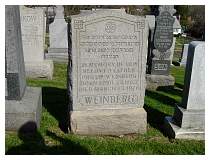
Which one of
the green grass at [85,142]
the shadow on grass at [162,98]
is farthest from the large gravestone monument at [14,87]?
the shadow on grass at [162,98]

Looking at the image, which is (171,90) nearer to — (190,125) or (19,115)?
(190,125)

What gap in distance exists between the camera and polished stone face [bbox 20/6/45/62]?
938 cm

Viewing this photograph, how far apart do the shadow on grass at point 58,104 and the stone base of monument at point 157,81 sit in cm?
294

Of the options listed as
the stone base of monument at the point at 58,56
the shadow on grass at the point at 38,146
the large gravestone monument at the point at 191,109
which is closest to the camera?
the shadow on grass at the point at 38,146

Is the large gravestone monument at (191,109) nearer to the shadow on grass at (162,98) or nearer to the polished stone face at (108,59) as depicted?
the polished stone face at (108,59)

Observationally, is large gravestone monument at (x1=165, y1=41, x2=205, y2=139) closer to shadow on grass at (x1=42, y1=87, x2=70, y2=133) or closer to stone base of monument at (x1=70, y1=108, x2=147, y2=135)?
stone base of monument at (x1=70, y1=108, x2=147, y2=135)

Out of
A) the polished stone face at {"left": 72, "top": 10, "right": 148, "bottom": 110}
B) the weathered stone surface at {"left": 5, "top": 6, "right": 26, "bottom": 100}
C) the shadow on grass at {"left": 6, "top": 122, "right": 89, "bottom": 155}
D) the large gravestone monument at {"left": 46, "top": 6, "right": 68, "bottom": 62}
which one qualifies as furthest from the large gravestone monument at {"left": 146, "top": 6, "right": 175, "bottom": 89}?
the weathered stone surface at {"left": 5, "top": 6, "right": 26, "bottom": 100}

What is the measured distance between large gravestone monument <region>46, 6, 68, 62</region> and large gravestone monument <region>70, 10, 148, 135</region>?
320 inches

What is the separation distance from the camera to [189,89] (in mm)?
5316

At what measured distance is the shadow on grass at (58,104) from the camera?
231 inches

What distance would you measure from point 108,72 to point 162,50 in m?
5.26

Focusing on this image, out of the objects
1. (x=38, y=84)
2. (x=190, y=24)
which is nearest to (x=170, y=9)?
(x=38, y=84)

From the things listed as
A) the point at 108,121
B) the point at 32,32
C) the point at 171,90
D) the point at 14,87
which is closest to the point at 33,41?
the point at 32,32
